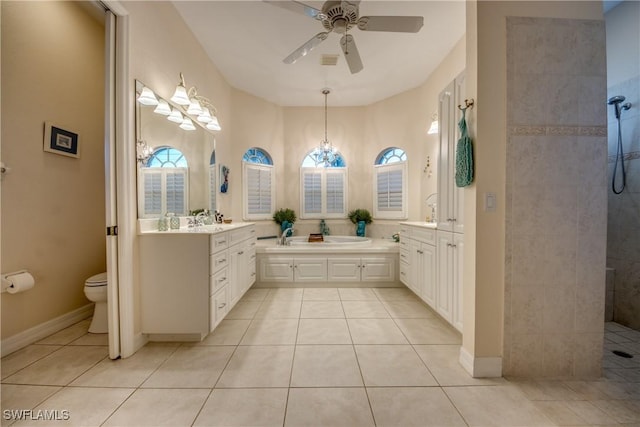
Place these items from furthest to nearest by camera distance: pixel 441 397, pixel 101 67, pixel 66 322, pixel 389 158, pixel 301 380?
pixel 389 158
pixel 101 67
pixel 66 322
pixel 301 380
pixel 441 397

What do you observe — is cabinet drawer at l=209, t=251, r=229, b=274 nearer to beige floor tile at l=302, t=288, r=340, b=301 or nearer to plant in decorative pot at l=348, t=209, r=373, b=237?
beige floor tile at l=302, t=288, r=340, b=301

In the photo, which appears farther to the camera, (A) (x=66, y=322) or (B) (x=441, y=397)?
(A) (x=66, y=322)

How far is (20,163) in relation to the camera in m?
2.08

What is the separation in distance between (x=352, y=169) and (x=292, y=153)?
1.13 meters

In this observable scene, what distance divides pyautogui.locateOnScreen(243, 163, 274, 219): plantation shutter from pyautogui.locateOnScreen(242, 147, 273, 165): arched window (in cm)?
10

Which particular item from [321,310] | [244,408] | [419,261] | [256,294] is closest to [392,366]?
[244,408]

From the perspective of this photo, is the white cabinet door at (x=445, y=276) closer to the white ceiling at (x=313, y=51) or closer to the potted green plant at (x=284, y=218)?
the white ceiling at (x=313, y=51)

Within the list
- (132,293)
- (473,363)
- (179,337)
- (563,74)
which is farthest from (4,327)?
(563,74)

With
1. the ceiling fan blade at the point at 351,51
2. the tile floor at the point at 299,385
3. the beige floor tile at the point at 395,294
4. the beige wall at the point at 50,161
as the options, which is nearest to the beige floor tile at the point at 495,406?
the tile floor at the point at 299,385

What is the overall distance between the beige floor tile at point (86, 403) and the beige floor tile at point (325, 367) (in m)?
0.99

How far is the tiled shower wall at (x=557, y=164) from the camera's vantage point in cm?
164

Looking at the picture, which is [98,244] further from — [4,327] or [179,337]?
[179,337]

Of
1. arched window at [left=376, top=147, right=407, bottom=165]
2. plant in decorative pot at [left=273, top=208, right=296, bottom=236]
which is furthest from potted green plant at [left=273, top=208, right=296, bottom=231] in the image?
arched window at [left=376, top=147, right=407, bottom=165]

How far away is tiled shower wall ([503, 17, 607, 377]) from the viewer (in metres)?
1.64
